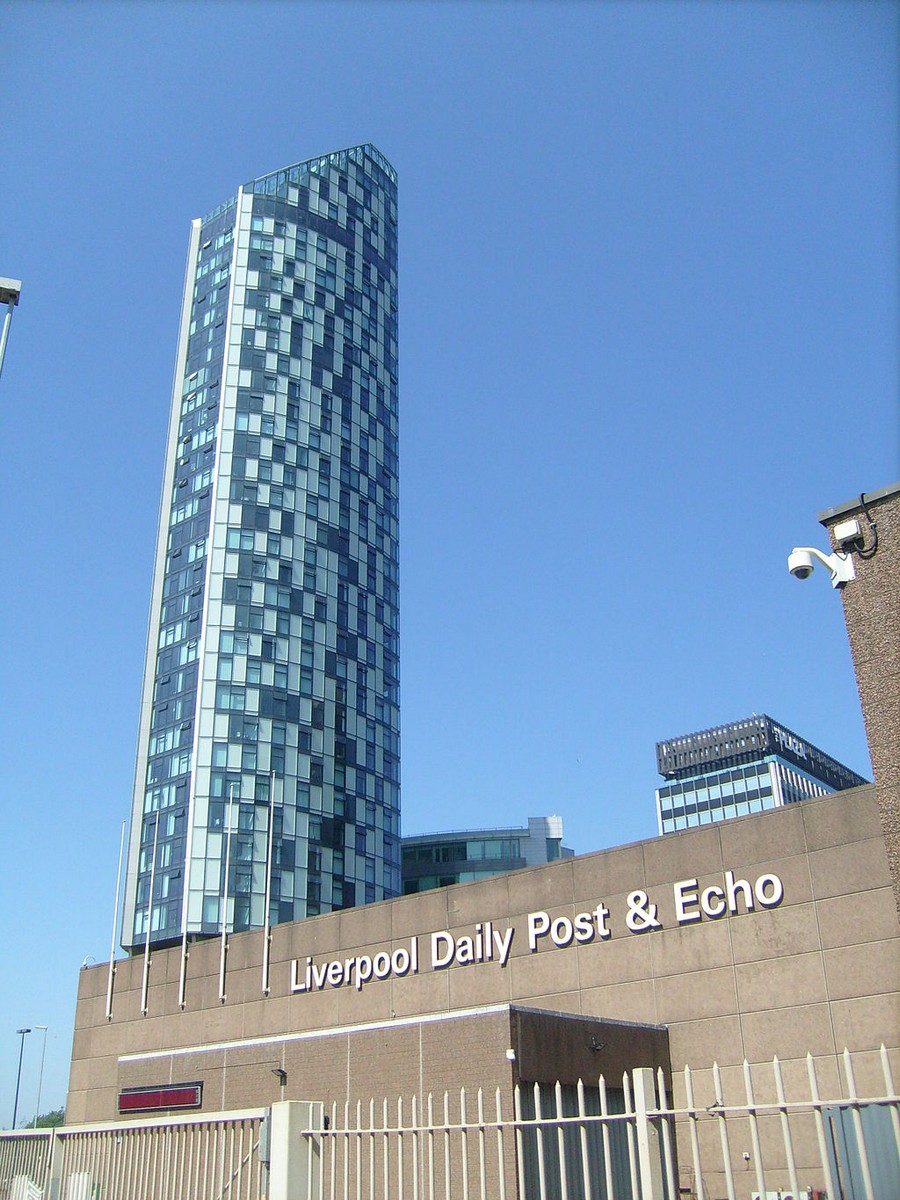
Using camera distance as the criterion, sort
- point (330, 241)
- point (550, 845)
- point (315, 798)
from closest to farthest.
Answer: point (315, 798), point (330, 241), point (550, 845)

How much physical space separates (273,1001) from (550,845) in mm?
92023

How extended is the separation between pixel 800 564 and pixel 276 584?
74.6 metres

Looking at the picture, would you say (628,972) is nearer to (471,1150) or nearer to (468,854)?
(471,1150)

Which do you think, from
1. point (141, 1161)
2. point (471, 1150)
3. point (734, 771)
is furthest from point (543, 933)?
point (734, 771)

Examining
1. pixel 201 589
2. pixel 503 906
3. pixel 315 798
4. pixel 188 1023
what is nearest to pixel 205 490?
pixel 201 589

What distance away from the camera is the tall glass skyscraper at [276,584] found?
79.9 metres

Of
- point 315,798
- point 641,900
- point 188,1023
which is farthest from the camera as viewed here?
point 315,798

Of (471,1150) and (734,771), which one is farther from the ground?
(734,771)

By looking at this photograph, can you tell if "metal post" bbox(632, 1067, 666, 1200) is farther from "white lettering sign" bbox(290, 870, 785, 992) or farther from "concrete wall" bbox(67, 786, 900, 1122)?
"white lettering sign" bbox(290, 870, 785, 992)

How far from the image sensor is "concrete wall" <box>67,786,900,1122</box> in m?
25.0

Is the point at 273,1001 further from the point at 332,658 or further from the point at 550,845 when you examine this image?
the point at 550,845

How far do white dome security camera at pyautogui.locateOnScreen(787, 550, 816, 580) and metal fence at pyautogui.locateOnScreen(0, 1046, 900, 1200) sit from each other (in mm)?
6288

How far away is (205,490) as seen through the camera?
89.5 m

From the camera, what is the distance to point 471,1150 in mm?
24094
